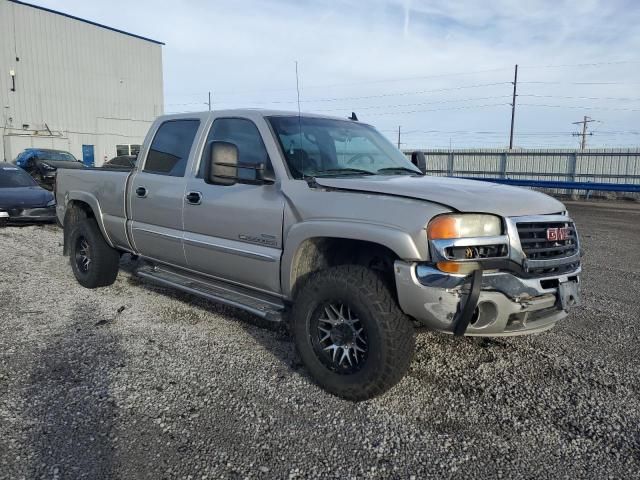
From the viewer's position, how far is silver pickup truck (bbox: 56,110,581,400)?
3020 millimetres

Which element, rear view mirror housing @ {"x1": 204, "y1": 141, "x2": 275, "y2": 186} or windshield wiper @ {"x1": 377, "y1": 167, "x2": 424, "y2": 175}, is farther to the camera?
windshield wiper @ {"x1": 377, "y1": 167, "x2": 424, "y2": 175}

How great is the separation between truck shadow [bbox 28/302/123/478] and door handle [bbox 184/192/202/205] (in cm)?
134

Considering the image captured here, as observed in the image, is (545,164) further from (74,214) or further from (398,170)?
(74,214)

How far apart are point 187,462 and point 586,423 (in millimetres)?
2298

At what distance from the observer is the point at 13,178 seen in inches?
458

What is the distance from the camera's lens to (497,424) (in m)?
3.11

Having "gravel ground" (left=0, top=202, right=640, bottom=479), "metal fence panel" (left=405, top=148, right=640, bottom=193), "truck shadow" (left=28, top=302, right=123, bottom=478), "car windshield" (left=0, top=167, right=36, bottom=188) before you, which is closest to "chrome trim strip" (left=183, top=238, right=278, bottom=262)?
"gravel ground" (left=0, top=202, right=640, bottom=479)

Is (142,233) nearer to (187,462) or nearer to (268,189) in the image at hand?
(268,189)

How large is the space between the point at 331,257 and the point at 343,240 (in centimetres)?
25

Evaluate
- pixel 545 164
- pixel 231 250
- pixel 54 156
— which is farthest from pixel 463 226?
pixel 545 164

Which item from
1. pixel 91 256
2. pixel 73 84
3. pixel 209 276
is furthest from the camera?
pixel 73 84

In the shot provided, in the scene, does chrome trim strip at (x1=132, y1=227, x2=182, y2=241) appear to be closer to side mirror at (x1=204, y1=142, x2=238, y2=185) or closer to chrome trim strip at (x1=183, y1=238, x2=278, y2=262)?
chrome trim strip at (x1=183, y1=238, x2=278, y2=262)

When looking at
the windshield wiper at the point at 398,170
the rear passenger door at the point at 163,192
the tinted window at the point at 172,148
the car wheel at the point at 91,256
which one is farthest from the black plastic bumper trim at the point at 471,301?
the car wheel at the point at 91,256

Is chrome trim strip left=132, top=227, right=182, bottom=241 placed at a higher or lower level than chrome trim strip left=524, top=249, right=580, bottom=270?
lower
